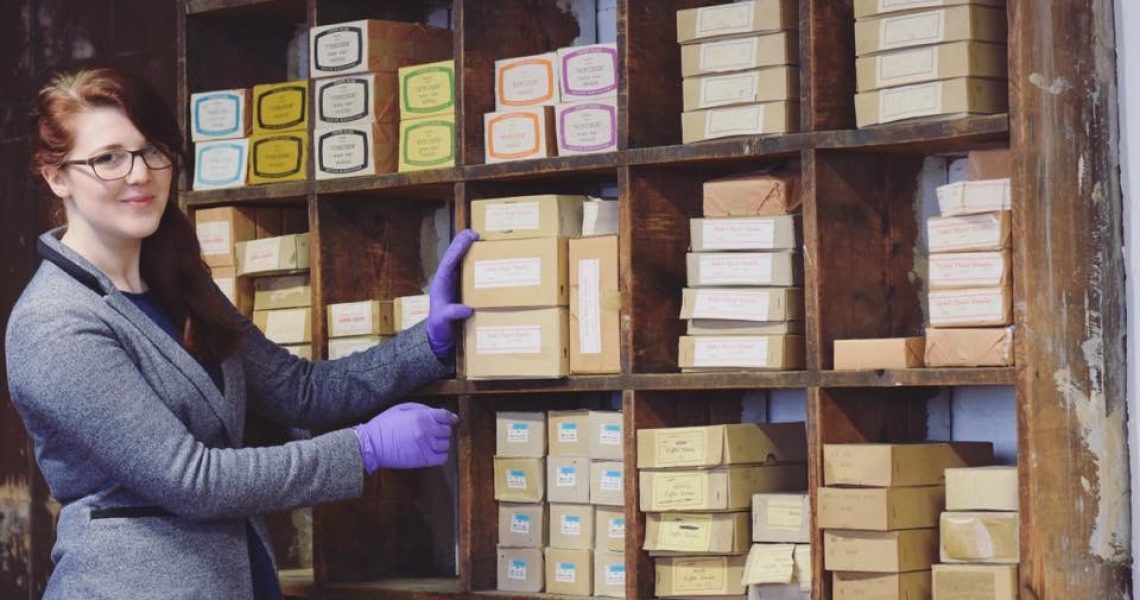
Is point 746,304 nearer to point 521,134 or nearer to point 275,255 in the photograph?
point 521,134

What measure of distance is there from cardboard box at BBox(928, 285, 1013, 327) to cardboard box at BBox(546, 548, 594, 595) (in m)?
0.90

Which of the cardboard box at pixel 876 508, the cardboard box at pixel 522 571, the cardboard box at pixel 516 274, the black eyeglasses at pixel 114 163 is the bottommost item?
the cardboard box at pixel 522 571

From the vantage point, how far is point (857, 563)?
3.00 meters

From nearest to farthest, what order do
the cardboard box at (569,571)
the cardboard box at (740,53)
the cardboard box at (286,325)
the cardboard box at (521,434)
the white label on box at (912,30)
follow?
the white label on box at (912,30), the cardboard box at (740,53), the cardboard box at (569,571), the cardboard box at (521,434), the cardboard box at (286,325)

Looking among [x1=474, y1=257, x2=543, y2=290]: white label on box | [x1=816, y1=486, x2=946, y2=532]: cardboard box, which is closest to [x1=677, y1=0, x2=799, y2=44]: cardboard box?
[x1=474, y1=257, x2=543, y2=290]: white label on box

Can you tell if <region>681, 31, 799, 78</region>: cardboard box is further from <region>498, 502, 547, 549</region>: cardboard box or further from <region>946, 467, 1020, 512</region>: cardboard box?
<region>498, 502, 547, 549</region>: cardboard box

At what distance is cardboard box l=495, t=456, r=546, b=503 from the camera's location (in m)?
3.53

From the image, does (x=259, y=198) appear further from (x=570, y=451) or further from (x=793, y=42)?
(x=793, y=42)

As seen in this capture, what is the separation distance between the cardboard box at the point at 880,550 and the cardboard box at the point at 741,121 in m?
0.75

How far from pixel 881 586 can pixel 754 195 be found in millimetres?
774

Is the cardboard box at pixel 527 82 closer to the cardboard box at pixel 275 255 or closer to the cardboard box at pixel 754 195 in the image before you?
the cardboard box at pixel 754 195

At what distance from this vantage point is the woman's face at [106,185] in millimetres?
3076

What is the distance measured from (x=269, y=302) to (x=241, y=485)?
941 millimetres

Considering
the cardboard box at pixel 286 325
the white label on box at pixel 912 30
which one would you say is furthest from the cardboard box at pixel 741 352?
the cardboard box at pixel 286 325
